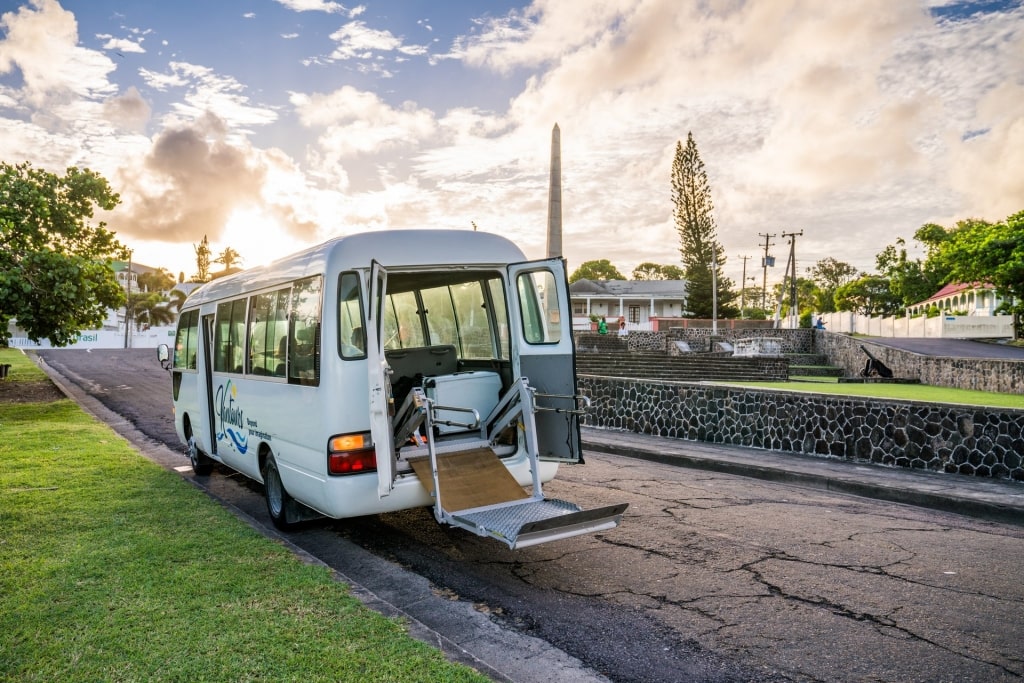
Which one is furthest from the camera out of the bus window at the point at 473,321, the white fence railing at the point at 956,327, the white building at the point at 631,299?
the white building at the point at 631,299

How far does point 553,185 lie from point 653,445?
9.03 meters

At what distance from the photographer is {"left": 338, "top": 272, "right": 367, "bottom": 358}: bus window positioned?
228 inches

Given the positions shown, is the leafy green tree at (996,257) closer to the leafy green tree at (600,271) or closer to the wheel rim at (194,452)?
the wheel rim at (194,452)

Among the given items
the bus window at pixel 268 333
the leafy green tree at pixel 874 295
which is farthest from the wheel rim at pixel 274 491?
the leafy green tree at pixel 874 295

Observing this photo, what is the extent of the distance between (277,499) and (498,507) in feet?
8.18

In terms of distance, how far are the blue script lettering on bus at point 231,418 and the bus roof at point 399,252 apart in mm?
1652

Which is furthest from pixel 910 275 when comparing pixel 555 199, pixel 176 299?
pixel 176 299

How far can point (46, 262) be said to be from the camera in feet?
57.6

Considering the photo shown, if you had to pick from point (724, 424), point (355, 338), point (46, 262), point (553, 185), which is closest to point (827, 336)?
point (553, 185)

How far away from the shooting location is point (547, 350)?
6.74 meters

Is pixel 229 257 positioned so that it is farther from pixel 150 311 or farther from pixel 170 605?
pixel 170 605

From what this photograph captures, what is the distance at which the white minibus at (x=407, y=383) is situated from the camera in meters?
5.70

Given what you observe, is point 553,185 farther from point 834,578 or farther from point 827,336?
point 827,336

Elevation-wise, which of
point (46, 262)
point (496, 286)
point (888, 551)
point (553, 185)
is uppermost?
point (553, 185)
